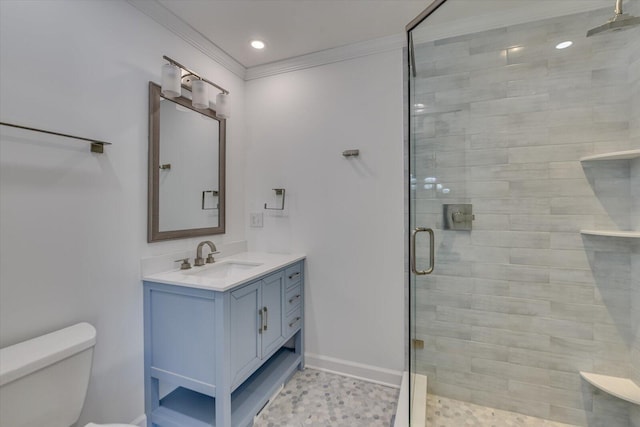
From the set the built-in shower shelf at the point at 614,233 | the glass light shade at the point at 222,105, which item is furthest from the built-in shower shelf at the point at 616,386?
the glass light shade at the point at 222,105

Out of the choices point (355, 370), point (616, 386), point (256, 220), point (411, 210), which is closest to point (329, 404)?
point (355, 370)

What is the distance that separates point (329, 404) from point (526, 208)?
1.71 m

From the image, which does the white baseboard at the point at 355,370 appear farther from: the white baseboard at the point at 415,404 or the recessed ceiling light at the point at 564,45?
the recessed ceiling light at the point at 564,45

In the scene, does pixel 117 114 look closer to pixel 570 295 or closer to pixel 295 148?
pixel 295 148

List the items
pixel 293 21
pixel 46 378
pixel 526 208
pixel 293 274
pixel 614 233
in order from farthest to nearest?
pixel 293 274 < pixel 293 21 < pixel 526 208 < pixel 614 233 < pixel 46 378

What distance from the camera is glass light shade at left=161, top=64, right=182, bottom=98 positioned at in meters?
1.50

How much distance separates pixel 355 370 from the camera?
2.01m

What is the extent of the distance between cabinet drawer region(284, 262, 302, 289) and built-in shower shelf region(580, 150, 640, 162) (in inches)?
73.2

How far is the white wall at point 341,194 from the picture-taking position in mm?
1936

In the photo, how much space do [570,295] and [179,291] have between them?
218 centimetres

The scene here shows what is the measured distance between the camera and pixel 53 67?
117 cm

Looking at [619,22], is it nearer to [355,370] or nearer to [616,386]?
[616,386]

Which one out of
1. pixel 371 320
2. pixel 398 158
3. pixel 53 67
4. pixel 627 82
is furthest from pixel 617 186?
pixel 53 67

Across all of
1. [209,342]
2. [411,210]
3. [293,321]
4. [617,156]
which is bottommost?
[293,321]
